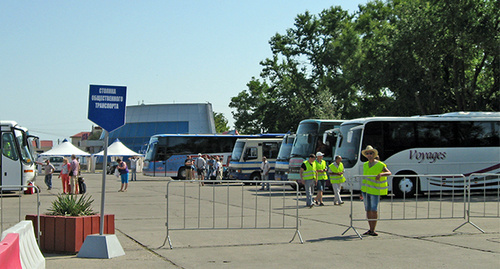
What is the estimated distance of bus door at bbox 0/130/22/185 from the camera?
2456 cm

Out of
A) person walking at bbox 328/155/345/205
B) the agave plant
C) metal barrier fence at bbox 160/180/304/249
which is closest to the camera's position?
the agave plant

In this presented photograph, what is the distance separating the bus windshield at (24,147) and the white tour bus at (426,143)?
13607 millimetres

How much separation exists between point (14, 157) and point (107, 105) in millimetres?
17536

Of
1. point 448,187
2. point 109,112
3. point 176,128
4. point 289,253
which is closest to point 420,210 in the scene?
point 448,187

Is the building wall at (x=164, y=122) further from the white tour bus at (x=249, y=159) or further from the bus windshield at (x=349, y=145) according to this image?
the bus windshield at (x=349, y=145)

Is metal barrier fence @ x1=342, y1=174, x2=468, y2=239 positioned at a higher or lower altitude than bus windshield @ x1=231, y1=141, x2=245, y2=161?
lower

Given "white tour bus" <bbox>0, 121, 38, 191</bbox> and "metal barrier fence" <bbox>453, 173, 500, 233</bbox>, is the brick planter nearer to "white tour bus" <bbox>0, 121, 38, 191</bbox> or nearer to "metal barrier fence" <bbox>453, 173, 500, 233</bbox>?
"metal barrier fence" <bbox>453, 173, 500, 233</bbox>

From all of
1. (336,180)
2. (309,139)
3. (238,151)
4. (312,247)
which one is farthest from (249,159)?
(312,247)

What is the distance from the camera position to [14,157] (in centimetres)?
2488

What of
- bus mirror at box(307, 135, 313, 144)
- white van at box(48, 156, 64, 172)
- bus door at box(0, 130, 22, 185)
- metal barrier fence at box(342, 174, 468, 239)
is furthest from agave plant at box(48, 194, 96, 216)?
white van at box(48, 156, 64, 172)

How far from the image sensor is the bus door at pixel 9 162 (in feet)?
80.6

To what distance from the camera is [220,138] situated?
149ft

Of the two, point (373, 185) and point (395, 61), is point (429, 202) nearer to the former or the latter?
point (373, 185)

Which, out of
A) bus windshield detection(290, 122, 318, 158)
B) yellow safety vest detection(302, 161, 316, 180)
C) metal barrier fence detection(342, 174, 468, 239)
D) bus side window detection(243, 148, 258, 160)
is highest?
bus windshield detection(290, 122, 318, 158)
